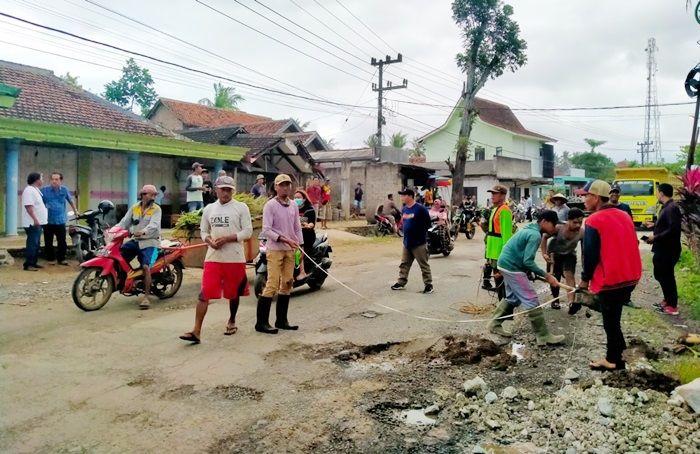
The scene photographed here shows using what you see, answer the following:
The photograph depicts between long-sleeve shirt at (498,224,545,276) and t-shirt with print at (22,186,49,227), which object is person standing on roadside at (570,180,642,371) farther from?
t-shirt with print at (22,186,49,227)

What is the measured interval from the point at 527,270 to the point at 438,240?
25.9 ft

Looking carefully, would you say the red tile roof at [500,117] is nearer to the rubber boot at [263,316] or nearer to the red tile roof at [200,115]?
the red tile roof at [200,115]

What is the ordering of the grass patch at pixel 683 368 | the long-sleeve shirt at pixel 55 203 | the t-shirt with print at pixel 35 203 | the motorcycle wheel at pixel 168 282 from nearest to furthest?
the grass patch at pixel 683 368
the motorcycle wheel at pixel 168 282
the t-shirt with print at pixel 35 203
the long-sleeve shirt at pixel 55 203

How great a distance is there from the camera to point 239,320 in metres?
6.77

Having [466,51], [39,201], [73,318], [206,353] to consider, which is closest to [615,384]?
[206,353]

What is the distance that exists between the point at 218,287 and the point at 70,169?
37.1 ft

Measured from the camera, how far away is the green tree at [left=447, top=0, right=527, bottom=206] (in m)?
24.6

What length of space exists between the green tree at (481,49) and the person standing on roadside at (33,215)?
18.6 m

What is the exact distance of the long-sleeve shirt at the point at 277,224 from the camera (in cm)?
618

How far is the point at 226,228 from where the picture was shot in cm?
575

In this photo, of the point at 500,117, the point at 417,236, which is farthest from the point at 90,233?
the point at 500,117

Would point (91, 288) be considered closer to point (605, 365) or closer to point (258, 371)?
point (258, 371)

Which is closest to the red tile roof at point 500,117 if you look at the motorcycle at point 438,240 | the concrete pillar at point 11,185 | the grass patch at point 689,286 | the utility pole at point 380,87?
the utility pole at point 380,87

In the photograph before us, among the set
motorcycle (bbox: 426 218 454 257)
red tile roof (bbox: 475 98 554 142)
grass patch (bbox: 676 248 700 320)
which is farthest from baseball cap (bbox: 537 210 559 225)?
red tile roof (bbox: 475 98 554 142)
